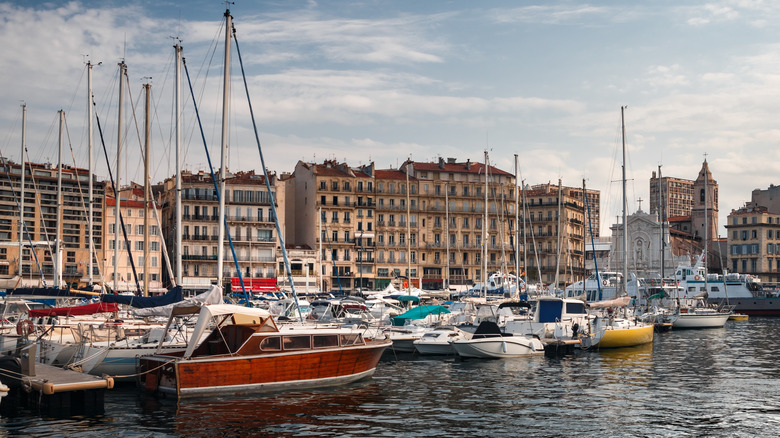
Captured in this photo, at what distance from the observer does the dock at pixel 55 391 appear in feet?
73.8

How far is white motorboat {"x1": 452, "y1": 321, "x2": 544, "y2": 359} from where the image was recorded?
1391 inches

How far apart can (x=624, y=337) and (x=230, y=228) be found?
59.9m

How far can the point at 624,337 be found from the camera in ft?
135

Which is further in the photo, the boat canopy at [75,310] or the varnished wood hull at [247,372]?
the boat canopy at [75,310]

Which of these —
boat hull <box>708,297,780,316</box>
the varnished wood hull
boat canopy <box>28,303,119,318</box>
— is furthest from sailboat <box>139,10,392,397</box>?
boat hull <box>708,297,780,316</box>

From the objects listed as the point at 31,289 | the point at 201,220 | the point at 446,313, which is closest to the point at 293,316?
the point at 446,313

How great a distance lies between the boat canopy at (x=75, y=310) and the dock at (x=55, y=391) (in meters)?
9.41

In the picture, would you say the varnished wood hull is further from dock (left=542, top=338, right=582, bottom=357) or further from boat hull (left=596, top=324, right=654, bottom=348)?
boat hull (left=596, top=324, right=654, bottom=348)

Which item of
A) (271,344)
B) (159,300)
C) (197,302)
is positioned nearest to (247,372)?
(271,344)

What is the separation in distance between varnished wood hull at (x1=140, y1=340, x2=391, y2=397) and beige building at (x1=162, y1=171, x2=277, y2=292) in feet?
209

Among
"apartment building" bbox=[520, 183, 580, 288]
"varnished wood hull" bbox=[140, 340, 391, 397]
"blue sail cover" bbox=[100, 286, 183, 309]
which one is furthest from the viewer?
"apartment building" bbox=[520, 183, 580, 288]

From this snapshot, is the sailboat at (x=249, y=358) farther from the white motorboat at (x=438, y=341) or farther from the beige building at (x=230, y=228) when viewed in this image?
the beige building at (x=230, y=228)

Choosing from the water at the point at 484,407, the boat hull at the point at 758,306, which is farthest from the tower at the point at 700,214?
the water at the point at 484,407

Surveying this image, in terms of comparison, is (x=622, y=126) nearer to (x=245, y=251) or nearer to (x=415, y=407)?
(x=415, y=407)
